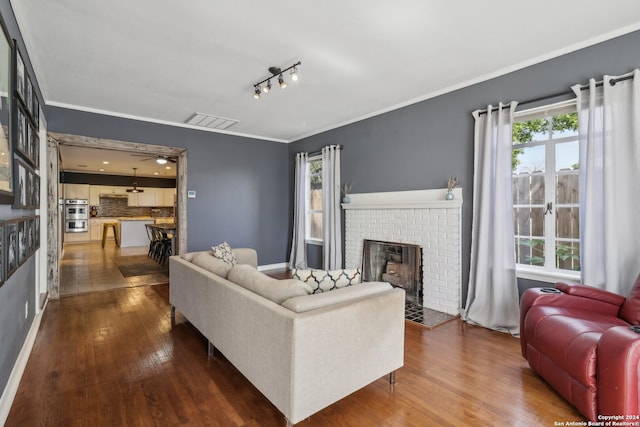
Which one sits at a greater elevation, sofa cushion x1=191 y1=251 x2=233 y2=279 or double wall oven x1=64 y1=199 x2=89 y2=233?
double wall oven x1=64 y1=199 x2=89 y2=233

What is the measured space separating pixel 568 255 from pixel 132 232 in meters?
10.6

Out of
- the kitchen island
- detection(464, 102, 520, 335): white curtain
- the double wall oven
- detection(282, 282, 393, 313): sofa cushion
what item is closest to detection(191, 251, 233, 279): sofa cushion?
detection(282, 282, 393, 313): sofa cushion

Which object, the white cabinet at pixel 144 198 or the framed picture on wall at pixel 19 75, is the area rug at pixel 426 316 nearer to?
the framed picture on wall at pixel 19 75

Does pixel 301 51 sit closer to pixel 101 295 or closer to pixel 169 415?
pixel 169 415

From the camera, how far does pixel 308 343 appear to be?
5.24ft

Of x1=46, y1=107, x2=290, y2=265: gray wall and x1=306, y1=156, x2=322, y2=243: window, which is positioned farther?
x1=306, y1=156, x2=322, y2=243: window

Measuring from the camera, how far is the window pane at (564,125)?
2863mm

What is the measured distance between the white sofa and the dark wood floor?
0.61 ft

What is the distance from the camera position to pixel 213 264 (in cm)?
272

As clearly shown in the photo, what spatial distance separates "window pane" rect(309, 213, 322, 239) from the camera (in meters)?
5.84

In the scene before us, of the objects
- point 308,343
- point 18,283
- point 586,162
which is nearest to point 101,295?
point 18,283

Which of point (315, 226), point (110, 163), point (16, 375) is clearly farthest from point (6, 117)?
point (110, 163)

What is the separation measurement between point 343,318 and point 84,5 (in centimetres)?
273

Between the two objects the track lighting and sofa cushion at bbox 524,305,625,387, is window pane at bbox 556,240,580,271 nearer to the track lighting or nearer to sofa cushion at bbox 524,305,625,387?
sofa cushion at bbox 524,305,625,387
